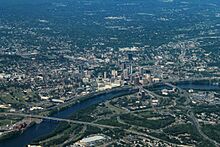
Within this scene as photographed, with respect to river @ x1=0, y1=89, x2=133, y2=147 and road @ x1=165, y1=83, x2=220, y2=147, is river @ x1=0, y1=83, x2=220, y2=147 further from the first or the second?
road @ x1=165, y1=83, x2=220, y2=147

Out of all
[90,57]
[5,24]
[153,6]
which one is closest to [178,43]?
[90,57]

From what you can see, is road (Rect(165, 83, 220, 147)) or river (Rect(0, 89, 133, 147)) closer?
river (Rect(0, 89, 133, 147))

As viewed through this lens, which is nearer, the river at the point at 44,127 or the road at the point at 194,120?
the river at the point at 44,127

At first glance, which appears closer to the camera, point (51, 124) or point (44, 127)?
point (44, 127)

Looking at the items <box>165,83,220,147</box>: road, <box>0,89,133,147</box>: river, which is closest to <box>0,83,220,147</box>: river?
<box>0,89,133,147</box>: river

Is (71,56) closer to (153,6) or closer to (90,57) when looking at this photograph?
(90,57)

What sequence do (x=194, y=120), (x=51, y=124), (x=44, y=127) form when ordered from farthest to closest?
(x=194, y=120), (x=51, y=124), (x=44, y=127)

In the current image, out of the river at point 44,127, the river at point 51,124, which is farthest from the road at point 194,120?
the river at point 44,127

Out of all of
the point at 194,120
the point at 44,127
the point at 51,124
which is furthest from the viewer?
the point at 194,120

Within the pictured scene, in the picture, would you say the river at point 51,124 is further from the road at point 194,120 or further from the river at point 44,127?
the road at point 194,120

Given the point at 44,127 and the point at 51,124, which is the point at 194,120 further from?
the point at 44,127

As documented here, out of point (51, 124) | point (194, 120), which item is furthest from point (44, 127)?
point (194, 120)
